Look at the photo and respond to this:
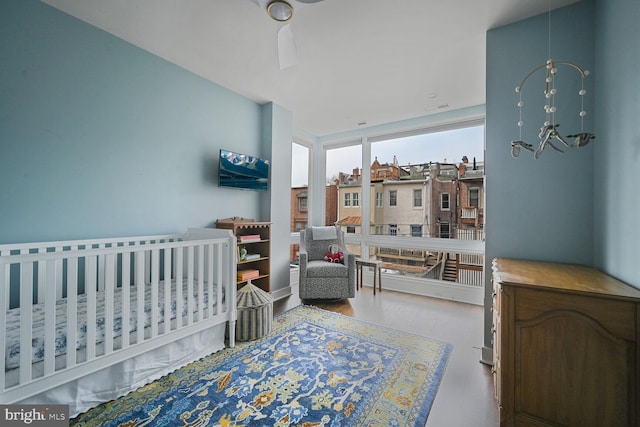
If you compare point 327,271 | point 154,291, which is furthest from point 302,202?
point 154,291

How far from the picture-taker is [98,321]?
1562 millimetres

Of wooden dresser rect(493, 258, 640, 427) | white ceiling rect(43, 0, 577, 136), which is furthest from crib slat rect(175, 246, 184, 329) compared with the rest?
wooden dresser rect(493, 258, 640, 427)

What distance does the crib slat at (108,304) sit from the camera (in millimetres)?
1526

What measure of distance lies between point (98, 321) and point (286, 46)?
2104 millimetres

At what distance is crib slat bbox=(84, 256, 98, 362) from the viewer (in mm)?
1459

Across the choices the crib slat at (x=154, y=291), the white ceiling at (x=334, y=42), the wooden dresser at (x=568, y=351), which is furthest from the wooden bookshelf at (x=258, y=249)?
the wooden dresser at (x=568, y=351)

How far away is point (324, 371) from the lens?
74.8 inches

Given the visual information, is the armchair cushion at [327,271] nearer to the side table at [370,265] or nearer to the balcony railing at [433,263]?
the side table at [370,265]

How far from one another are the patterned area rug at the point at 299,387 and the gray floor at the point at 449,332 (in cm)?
10

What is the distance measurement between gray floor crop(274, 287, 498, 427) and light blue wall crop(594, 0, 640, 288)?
106 cm

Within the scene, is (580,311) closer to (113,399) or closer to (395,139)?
(113,399)

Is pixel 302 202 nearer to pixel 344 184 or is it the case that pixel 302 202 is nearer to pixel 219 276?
pixel 344 184

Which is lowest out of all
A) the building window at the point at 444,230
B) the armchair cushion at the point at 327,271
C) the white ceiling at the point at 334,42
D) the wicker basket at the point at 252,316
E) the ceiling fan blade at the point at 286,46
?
the wicker basket at the point at 252,316

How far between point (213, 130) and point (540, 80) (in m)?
3.09
